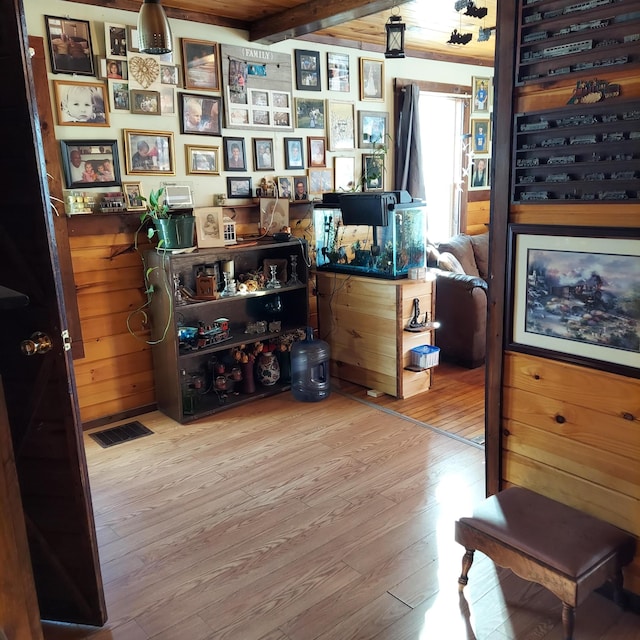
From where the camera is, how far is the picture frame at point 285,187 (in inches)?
166

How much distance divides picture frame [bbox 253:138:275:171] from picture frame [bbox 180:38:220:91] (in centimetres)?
45

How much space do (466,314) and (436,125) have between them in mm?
2094

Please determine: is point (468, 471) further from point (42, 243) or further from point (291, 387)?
point (42, 243)

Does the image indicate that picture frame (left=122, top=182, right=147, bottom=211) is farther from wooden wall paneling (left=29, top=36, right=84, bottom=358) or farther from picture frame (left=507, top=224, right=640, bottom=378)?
picture frame (left=507, top=224, right=640, bottom=378)

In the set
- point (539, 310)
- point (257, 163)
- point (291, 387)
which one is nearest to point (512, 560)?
point (539, 310)

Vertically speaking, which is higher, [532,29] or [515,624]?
[532,29]

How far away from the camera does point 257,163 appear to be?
4.08 metres

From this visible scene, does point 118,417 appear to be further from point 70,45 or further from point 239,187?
point 70,45

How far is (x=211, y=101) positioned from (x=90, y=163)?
2.99ft

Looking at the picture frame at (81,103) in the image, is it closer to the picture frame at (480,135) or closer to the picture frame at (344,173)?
the picture frame at (344,173)

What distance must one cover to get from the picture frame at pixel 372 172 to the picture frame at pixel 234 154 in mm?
1165

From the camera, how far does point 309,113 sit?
431 centimetres

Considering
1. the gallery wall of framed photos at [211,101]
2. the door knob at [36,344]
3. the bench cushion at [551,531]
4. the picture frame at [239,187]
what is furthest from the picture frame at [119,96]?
the bench cushion at [551,531]

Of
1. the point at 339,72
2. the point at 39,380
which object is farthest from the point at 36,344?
the point at 339,72
